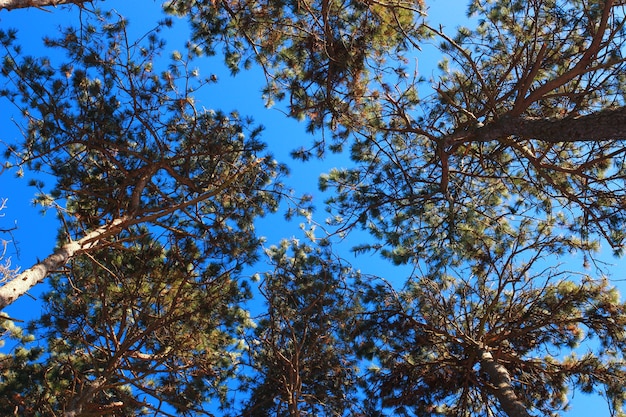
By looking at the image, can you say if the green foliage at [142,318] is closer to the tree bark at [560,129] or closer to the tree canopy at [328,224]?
the tree canopy at [328,224]

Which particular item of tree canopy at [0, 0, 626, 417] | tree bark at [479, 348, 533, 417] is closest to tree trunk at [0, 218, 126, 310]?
tree canopy at [0, 0, 626, 417]

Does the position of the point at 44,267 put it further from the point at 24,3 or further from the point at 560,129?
the point at 560,129

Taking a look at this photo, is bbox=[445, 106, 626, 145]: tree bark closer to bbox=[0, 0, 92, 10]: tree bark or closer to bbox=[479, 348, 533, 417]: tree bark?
bbox=[479, 348, 533, 417]: tree bark

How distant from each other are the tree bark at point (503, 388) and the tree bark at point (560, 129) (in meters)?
2.94

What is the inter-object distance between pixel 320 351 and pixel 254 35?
4565 millimetres

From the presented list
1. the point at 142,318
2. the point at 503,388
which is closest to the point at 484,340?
the point at 503,388

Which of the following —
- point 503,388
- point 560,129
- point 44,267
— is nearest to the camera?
point 560,129

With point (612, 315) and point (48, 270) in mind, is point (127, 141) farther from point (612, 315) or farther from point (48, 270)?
point (612, 315)

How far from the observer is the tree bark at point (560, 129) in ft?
13.6

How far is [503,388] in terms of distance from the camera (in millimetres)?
6016

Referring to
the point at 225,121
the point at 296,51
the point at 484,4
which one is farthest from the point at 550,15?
the point at 225,121

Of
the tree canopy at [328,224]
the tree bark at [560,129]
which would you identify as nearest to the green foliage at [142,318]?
the tree canopy at [328,224]

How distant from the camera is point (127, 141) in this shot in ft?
22.2

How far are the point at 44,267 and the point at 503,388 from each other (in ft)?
17.1
